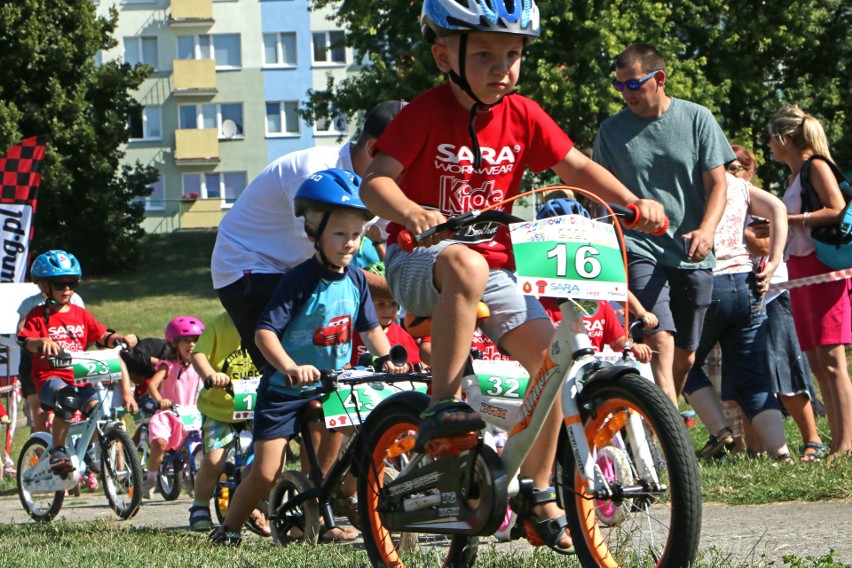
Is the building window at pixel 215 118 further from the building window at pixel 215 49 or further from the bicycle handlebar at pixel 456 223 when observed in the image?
the bicycle handlebar at pixel 456 223

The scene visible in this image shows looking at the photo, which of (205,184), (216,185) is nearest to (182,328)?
(205,184)

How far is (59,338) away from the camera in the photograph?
11.1 m

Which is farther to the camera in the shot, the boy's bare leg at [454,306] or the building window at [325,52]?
the building window at [325,52]

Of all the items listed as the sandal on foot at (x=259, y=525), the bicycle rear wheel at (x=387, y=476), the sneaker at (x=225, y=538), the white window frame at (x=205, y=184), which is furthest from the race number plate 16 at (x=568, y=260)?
the white window frame at (x=205, y=184)

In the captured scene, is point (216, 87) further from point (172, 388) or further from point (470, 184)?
point (470, 184)

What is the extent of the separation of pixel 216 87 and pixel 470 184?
5828cm

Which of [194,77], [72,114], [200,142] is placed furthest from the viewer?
[200,142]

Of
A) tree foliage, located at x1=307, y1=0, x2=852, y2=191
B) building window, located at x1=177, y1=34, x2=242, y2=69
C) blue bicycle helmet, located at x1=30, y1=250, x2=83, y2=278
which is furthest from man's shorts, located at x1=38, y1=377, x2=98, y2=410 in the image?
building window, located at x1=177, y1=34, x2=242, y2=69

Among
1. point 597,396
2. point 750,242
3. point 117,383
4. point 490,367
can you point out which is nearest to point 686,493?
point 597,396

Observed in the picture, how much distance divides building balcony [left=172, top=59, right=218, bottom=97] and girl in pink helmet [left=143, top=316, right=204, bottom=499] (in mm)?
49264

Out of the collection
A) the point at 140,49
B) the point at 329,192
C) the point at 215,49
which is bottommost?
the point at 329,192

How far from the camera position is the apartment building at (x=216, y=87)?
2397 inches

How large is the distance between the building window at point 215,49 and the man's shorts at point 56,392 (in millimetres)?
52017

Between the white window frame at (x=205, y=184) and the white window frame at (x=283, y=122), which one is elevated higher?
the white window frame at (x=283, y=122)
